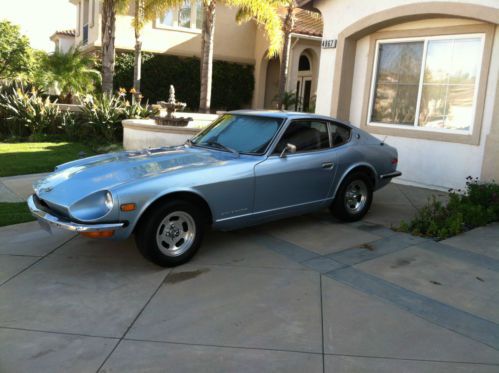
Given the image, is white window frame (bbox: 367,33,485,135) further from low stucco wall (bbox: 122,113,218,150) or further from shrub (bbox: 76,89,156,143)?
shrub (bbox: 76,89,156,143)

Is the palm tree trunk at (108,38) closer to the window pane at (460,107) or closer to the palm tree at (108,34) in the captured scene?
the palm tree at (108,34)

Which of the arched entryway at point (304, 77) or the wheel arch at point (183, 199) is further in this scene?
the arched entryway at point (304, 77)

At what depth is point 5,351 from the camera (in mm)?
3268

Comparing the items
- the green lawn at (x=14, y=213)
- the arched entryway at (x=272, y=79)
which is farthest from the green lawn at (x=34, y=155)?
the arched entryway at (x=272, y=79)

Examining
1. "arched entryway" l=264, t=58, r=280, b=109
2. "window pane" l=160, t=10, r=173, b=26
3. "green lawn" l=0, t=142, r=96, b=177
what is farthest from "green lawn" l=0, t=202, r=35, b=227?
"arched entryway" l=264, t=58, r=280, b=109

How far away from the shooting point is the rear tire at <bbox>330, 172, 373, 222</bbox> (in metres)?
6.29

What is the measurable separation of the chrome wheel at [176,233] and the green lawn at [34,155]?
5550 millimetres

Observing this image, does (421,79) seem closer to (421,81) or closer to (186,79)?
(421,81)

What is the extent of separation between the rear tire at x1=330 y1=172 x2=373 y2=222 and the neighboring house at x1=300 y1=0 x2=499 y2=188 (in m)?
2.79

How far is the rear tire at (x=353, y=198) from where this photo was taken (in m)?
6.29

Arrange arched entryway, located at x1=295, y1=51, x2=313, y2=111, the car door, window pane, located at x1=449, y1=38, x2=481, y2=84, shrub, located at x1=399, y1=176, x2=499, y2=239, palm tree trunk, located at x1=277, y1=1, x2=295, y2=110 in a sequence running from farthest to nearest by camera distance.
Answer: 1. arched entryway, located at x1=295, y1=51, x2=313, y2=111
2. palm tree trunk, located at x1=277, y1=1, x2=295, y2=110
3. window pane, located at x1=449, y1=38, x2=481, y2=84
4. shrub, located at x1=399, y1=176, x2=499, y2=239
5. the car door

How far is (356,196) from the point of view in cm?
660

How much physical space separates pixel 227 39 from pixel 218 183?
20356mm

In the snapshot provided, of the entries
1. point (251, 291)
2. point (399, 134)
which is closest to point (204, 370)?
point (251, 291)
